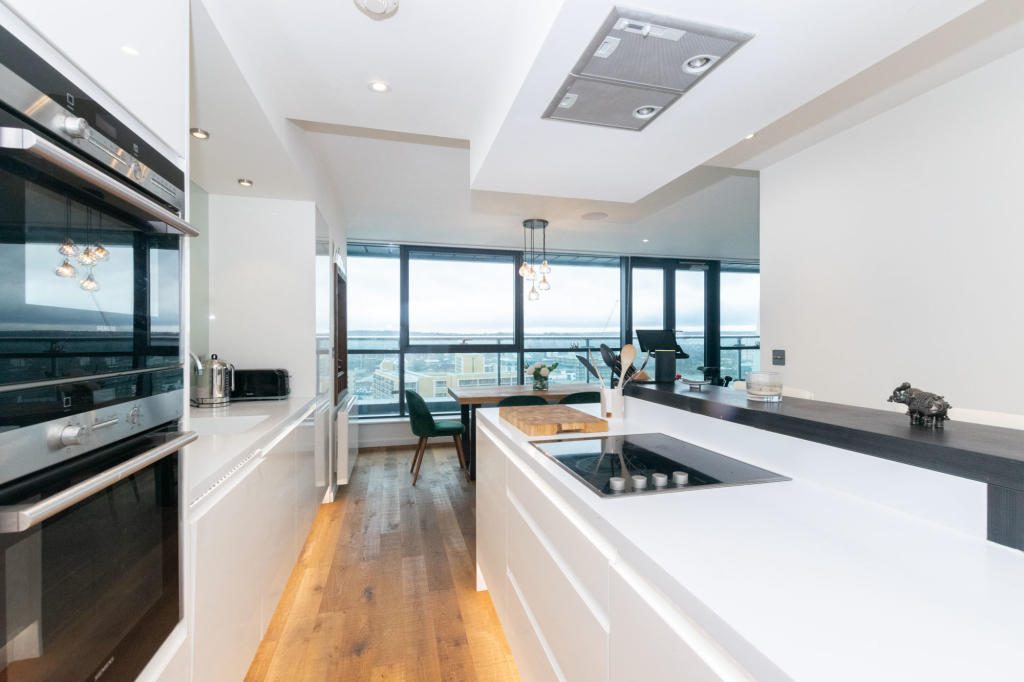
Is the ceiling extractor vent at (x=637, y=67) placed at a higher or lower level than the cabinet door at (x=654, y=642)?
higher

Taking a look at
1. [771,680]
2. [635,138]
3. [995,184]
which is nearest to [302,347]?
[635,138]

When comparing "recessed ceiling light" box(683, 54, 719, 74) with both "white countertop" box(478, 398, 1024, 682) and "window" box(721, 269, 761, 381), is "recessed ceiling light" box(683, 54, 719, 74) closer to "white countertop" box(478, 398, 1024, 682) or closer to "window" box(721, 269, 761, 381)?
"white countertop" box(478, 398, 1024, 682)

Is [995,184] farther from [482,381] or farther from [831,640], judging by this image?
[482,381]

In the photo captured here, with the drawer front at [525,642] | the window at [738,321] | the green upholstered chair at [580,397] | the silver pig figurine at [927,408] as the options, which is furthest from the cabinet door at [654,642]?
the window at [738,321]

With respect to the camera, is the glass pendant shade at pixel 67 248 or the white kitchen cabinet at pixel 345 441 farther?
the white kitchen cabinet at pixel 345 441

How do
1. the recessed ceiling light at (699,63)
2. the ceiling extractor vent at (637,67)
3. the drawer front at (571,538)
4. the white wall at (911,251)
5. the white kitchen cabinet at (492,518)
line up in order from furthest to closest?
the white wall at (911,251), the white kitchen cabinet at (492,518), the recessed ceiling light at (699,63), the ceiling extractor vent at (637,67), the drawer front at (571,538)

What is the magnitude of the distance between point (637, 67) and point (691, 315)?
6016mm

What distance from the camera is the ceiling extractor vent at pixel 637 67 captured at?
1.20 m

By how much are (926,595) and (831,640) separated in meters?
0.24

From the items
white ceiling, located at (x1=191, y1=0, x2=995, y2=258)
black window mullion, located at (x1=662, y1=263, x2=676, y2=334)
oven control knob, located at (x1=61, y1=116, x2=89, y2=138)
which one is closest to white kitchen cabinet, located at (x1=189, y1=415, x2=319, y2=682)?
oven control knob, located at (x1=61, y1=116, x2=89, y2=138)

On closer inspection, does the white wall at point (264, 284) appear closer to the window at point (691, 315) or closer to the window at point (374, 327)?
the window at point (374, 327)

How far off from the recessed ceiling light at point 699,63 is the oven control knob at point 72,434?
166cm

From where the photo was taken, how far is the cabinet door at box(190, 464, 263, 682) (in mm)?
1259

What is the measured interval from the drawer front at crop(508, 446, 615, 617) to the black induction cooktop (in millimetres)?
90
